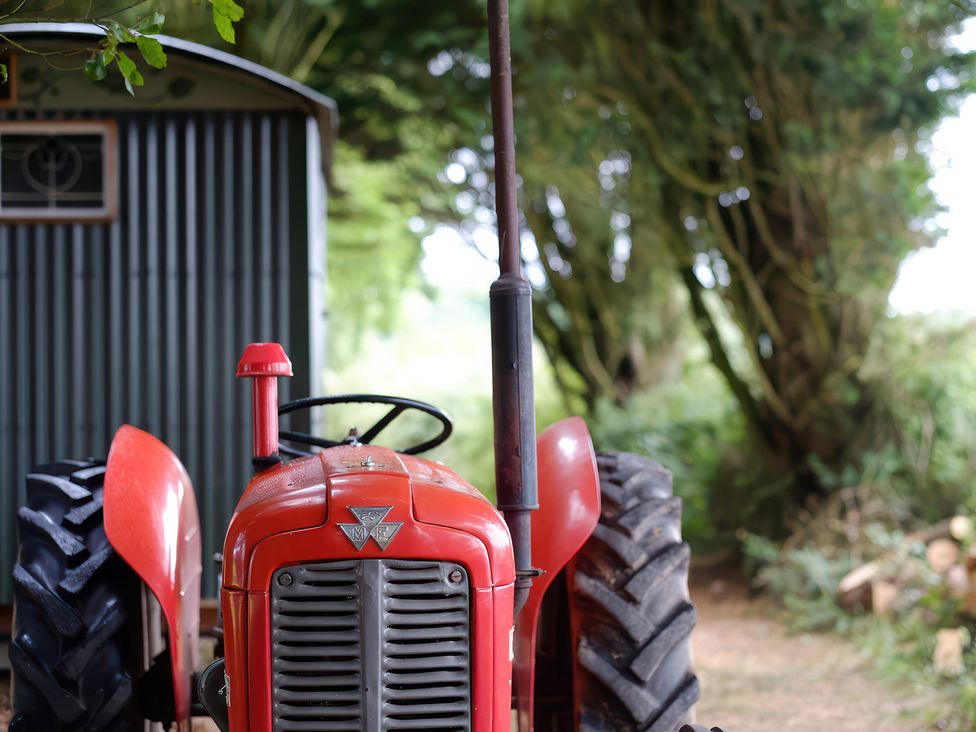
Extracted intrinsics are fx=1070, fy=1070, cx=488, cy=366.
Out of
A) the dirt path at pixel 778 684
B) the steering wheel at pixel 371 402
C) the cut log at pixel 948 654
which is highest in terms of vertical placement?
the steering wheel at pixel 371 402

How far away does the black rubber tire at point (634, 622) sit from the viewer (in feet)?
9.44

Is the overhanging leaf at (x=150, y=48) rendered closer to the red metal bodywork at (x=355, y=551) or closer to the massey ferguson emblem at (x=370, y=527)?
the red metal bodywork at (x=355, y=551)

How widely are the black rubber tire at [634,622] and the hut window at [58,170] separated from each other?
10.8 feet

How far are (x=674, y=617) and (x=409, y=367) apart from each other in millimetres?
20557

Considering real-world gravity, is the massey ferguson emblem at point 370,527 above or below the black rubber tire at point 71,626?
above

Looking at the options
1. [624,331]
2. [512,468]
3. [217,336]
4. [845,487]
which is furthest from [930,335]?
[512,468]

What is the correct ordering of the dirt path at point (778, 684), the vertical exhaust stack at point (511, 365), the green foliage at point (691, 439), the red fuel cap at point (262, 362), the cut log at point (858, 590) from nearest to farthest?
the vertical exhaust stack at point (511, 365) < the red fuel cap at point (262, 362) < the dirt path at point (778, 684) < the cut log at point (858, 590) < the green foliage at point (691, 439)

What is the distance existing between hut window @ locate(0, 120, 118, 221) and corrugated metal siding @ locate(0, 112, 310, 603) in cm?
7

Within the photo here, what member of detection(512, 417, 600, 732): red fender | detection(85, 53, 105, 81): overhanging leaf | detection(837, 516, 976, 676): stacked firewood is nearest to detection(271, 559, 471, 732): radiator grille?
detection(512, 417, 600, 732): red fender

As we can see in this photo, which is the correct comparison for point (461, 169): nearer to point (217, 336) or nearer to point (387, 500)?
point (217, 336)

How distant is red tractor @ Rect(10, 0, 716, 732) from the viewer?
94.6 inches

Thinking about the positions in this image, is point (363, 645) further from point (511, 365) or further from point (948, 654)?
point (948, 654)

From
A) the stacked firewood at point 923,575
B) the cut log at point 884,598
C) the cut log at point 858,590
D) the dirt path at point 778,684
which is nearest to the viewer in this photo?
the dirt path at point 778,684

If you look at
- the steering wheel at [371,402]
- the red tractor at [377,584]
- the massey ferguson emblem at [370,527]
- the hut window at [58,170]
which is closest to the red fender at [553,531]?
the red tractor at [377,584]
